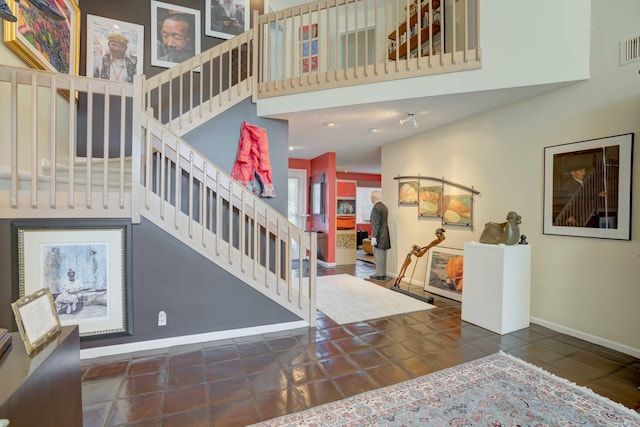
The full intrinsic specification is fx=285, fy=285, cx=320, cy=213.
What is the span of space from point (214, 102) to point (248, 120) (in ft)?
1.47

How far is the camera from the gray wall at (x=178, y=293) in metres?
2.51

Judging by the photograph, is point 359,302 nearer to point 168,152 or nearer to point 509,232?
point 509,232

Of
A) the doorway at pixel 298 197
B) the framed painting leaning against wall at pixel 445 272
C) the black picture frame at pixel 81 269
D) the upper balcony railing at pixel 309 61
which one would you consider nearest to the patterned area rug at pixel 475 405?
the black picture frame at pixel 81 269

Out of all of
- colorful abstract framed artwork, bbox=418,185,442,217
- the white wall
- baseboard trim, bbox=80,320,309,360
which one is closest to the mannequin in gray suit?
colorful abstract framed artwork, bbox=418,185,442,217

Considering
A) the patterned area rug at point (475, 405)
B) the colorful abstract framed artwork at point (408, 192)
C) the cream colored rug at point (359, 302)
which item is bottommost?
the cream colored rug at point (359, 302)

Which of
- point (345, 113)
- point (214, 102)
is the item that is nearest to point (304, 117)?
point (345, 113)

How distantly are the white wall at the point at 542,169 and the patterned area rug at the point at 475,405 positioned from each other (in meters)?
1.10

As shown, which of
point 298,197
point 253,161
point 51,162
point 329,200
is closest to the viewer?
point 51,162

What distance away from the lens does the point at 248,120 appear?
370 centimetres

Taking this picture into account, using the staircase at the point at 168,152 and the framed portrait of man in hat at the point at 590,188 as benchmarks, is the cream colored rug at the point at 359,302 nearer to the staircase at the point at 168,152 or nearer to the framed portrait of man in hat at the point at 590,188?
the staircase at the point at 168,152

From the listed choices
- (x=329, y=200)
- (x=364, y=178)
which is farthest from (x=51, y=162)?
(x=364, y=178)

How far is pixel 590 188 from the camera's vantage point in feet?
8.96

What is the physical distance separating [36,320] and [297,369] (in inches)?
65.9

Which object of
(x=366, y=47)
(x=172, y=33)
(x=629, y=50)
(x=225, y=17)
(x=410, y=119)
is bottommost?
(x=410, y=119)
